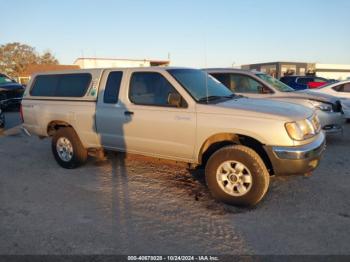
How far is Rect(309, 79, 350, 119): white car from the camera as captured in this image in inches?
397

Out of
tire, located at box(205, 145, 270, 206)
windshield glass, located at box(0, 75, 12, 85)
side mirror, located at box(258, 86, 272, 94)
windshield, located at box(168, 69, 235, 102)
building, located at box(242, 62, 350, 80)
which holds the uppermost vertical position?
building, located at box(242, 62, 350, 80)

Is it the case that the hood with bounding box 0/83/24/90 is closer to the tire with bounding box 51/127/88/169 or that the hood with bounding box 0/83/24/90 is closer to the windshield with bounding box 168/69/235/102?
the tire with bounding box 51/127/88/169

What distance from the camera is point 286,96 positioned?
748 centimetres

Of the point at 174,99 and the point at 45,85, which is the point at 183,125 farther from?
the point at 45,85

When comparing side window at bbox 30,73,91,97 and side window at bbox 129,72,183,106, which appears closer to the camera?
side window at bbox 129,72,183,106

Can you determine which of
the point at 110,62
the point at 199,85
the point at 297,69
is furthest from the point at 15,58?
the point at 199,85

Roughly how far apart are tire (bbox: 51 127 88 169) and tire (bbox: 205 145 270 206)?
2626 mm

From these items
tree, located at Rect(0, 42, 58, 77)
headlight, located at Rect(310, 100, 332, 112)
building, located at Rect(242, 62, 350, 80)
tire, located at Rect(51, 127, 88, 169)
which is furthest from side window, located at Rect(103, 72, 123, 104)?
tree, located at Rect(0, 42, 58, 77)

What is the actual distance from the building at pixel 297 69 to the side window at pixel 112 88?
3002 cm

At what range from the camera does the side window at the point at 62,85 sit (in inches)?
221

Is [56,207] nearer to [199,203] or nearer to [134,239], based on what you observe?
[134,239]

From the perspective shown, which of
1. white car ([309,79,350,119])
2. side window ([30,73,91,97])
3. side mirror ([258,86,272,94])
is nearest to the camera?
side window ([30,73,91,97])

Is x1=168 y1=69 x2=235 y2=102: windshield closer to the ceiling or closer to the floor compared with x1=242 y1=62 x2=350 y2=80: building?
closer to the floor

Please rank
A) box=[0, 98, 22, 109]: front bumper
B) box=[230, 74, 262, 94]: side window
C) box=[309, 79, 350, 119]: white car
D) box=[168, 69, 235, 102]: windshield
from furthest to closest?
box=[0, 98, 22, 109]: front bumper → box=[309, 79, 350, 119]: white car → box=[230, 74, 262, 94]: side window → box=[168, 69, 235, 102]: windshield
